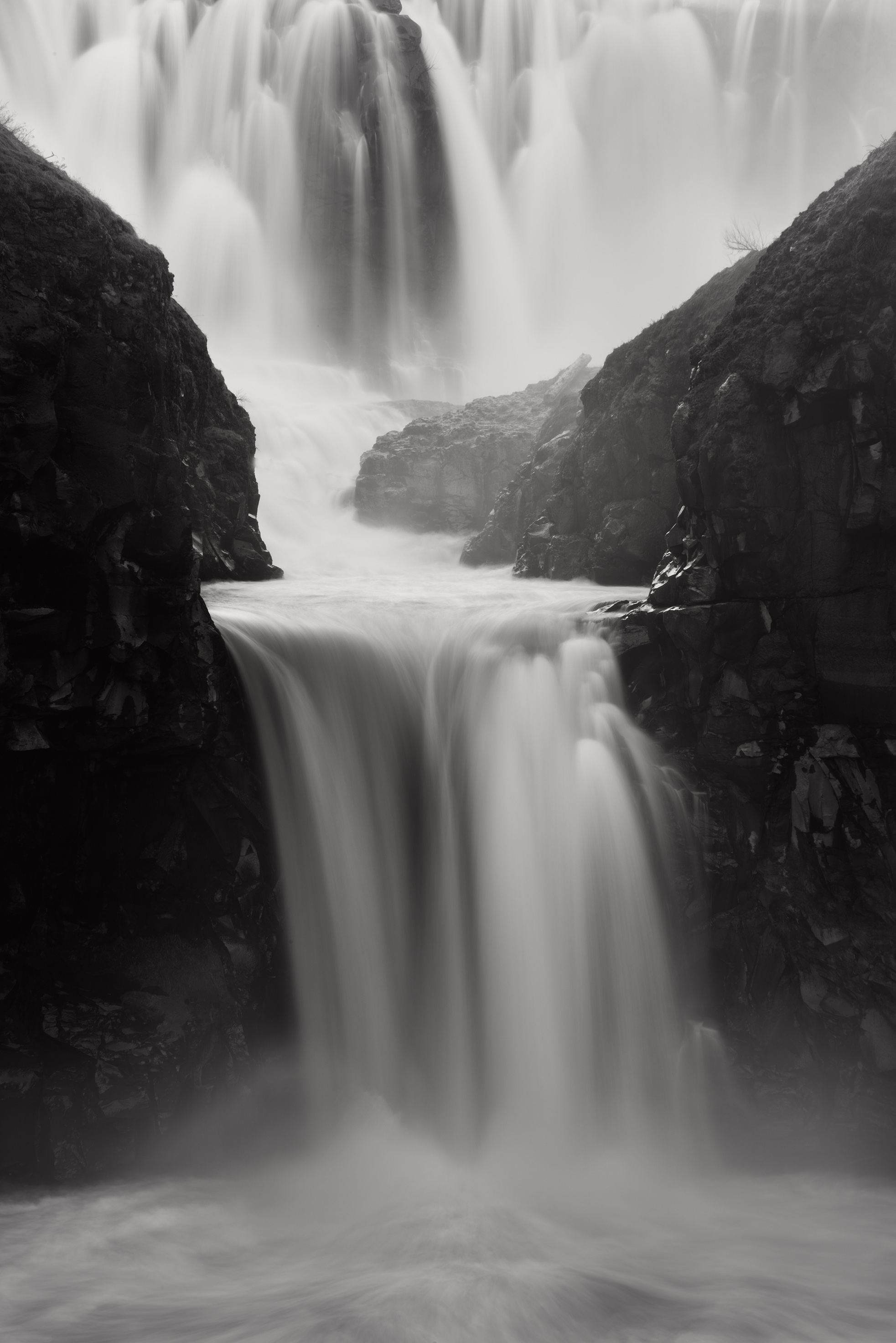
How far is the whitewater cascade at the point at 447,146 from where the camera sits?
36.8 meters

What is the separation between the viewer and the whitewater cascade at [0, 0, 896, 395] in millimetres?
36844

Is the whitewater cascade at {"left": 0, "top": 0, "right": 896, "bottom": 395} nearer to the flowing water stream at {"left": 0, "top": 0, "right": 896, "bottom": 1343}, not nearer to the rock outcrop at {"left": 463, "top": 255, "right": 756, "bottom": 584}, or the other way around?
the flowing water stream at {"left": 0, "top": 0, "right": 896, "bottom": 1343}

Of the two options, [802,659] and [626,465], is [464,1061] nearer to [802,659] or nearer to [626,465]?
[802,659]

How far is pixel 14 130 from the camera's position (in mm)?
9641

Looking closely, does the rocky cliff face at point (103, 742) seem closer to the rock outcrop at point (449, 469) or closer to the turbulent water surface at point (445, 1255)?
the turbulent water surface at point (445, 1255)

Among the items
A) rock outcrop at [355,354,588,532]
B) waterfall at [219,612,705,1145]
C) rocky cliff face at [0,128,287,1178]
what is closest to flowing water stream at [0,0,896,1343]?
waterfall at [219,612,705,1145]

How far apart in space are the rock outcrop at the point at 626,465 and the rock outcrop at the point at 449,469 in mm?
5977

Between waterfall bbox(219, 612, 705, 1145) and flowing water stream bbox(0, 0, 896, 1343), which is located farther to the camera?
waterfall bbox(219, 612, 705, 1145)

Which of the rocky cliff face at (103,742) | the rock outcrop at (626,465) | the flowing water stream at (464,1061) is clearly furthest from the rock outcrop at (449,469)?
the rocky cliff face at (103,742)

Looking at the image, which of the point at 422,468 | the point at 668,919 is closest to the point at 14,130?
the point at 668,919

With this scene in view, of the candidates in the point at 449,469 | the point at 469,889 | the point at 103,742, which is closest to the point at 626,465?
the point at 469,889

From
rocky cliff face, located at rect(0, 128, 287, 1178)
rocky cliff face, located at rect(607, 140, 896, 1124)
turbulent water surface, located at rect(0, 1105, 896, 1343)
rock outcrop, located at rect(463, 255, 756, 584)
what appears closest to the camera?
turbulent water surface, located at rect(0, 1105, 896, 1343)

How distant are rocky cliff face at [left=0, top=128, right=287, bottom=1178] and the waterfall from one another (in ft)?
2.13

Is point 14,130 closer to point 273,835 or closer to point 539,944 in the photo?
point 273,835
